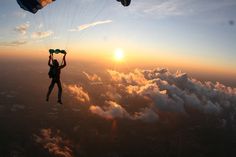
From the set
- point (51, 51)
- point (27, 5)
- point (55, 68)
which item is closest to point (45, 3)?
point (27, 5)

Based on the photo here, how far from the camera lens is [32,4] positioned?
15508 mm

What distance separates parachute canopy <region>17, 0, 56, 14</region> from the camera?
1538cm

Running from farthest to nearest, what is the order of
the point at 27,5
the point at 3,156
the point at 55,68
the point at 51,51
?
the point at 3,156 → the point at 55,68 → the point at 51,51 → the point at 27,5

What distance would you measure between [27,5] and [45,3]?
1.20m

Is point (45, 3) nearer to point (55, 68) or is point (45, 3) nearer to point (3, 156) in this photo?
point (55, 68)

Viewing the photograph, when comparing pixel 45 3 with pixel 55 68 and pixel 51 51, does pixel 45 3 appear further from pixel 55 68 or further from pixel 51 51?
pixel 55 68

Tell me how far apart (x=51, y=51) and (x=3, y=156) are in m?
212

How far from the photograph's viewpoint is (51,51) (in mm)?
17031

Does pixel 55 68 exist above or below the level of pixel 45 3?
below

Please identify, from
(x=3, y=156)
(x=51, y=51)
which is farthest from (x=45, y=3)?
(x=3, y=156)

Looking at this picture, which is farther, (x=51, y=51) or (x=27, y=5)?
(x=51, y=51)

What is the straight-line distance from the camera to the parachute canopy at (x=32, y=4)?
15.4 meters

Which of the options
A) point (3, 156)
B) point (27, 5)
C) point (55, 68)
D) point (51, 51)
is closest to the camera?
point (27, 5)

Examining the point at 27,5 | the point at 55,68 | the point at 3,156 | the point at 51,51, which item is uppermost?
the point at 27,5
